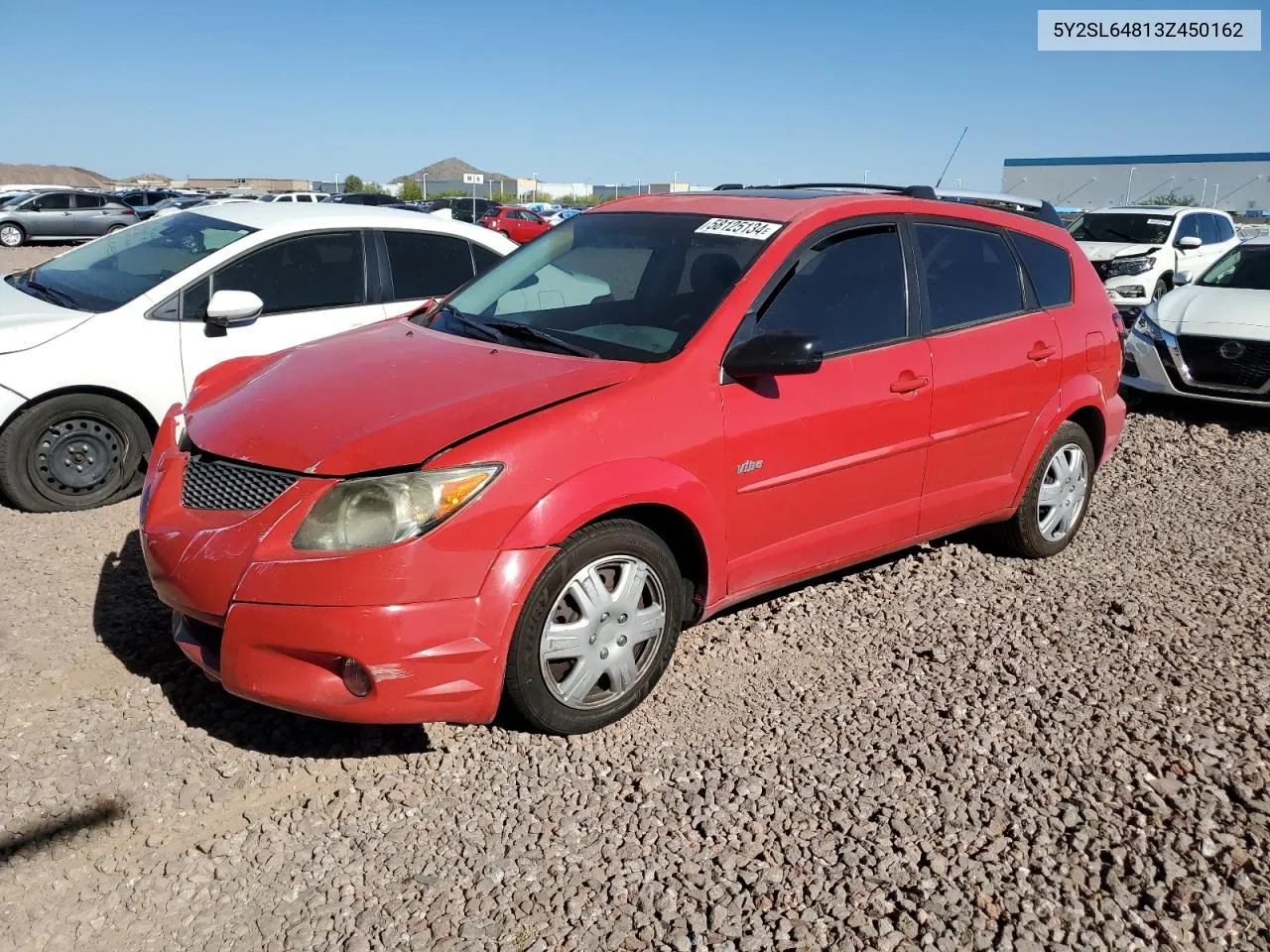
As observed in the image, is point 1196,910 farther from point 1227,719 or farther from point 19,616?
point 19,616

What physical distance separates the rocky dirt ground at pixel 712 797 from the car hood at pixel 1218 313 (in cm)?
432

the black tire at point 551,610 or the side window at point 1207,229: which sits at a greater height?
the side window at point 1207,229

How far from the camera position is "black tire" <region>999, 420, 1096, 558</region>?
4.92 meters

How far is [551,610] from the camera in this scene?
315 cm

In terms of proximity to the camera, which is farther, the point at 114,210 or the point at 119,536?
the point at 114,210

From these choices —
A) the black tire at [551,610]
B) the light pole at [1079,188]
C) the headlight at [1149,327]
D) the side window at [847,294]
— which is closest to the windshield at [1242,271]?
the headlight at [1149,327]

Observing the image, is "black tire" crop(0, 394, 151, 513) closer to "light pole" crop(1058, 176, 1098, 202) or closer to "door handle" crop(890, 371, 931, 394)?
"door handle" crop(890, 371, 931, 394)

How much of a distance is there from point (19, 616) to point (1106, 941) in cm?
400

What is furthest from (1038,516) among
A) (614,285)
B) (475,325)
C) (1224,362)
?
(1224,362)

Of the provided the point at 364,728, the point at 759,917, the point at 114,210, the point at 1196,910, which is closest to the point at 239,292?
the point at 364,728

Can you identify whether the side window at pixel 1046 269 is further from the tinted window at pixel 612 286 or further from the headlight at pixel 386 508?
the headlight at pixel 386 508

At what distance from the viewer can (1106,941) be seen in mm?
2531

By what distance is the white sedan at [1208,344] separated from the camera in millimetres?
7906

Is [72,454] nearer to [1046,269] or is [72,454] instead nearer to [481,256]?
[481,256]
